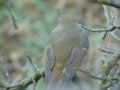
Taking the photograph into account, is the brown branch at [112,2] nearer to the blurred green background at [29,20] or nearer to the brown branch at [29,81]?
the brown branch at [29,81]

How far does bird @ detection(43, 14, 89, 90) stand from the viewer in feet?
12.7

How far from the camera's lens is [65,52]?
4020 millimetres

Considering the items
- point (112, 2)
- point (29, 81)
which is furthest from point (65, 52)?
point (112, 2)

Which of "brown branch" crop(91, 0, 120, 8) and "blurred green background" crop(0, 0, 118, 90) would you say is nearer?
"brown branch" crop(91, 0, 120, 8)

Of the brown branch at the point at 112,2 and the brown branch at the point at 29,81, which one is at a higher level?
the brown branch at the point at 112,2

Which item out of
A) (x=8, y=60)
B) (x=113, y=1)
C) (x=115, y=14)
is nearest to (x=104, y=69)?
(x=113, y=1)

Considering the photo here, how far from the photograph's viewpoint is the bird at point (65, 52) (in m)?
3.87

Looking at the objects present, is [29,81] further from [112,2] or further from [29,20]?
[29,20]

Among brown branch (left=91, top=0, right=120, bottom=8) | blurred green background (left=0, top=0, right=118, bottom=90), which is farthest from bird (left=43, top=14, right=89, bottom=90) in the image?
blurred green background (left=0, top=0, right=118, bottom=90)

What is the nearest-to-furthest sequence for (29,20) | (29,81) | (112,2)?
(112,2) → (29,81) → (29,20)

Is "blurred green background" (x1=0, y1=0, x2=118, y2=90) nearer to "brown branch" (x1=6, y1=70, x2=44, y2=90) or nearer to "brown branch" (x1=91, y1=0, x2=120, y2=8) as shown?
"brown branch" (x1=6, y1=70, x2=44, y2=90)

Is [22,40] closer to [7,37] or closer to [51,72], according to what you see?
[7,37]

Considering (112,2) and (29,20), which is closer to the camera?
(112,2)

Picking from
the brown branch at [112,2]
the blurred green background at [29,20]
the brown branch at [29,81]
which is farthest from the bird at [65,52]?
the blurred green background at [29,20]
